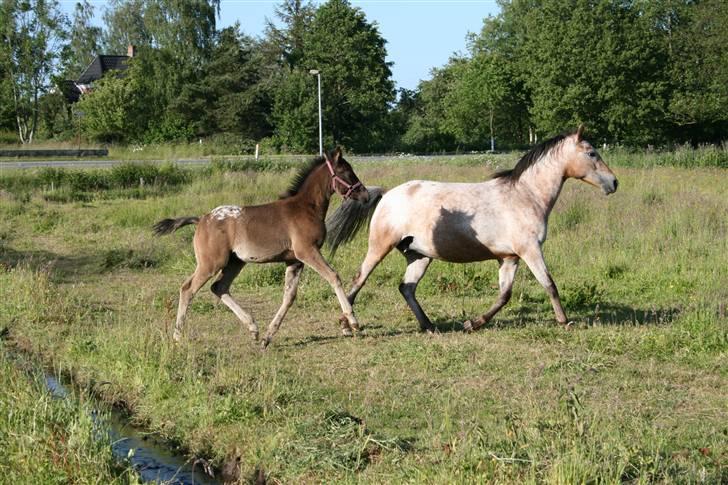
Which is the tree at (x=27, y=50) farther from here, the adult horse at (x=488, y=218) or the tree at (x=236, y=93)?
the adult horse at (x=488, y=218)

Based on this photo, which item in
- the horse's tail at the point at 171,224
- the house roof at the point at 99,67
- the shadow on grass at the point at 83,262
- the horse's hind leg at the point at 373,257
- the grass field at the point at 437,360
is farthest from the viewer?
the house roof at the point at 99,67

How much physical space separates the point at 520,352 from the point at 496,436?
10.3 feet

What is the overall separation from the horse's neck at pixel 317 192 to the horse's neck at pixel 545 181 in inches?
88.7

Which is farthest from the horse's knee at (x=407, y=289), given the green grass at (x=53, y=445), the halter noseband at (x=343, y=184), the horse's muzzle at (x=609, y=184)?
the green grass at (x=53, y=445)

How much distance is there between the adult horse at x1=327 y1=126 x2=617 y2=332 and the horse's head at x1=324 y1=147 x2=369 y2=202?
594 millimetres

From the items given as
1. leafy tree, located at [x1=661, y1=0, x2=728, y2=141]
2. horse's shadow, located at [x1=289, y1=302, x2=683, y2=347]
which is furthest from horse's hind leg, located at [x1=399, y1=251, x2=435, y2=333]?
leafy tree, located at [x1=661, y1=0, x2=728, y2=141]

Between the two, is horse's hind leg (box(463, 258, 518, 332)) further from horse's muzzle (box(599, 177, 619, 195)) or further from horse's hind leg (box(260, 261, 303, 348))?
horse's hind leg (box(260, 261, 303, 348))

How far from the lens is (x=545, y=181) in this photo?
9844mm

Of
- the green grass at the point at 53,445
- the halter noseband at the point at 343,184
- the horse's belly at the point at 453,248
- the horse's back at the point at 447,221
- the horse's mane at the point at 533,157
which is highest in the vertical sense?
the horse's mane at the point at 533,157

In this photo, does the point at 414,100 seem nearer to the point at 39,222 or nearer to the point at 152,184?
the point at 152,184

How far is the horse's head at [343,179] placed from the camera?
30.8 feet

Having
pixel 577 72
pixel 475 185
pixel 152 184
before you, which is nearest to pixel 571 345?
A: pixel 475 185

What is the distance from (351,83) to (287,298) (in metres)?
54.0

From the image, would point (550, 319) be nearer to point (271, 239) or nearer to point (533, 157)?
point (533, 157)
